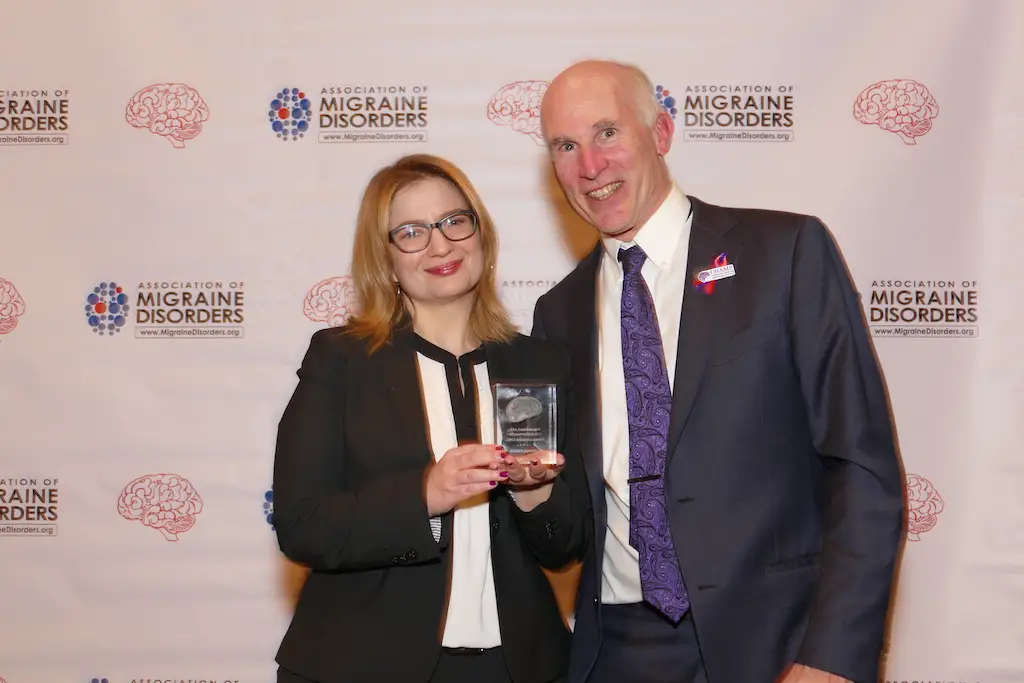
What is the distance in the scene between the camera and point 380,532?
215 centimetres

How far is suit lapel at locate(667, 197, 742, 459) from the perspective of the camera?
7.11 ft

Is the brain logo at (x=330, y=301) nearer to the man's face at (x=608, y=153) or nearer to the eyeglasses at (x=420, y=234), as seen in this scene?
the eyeglasses at (x=420, y=234)

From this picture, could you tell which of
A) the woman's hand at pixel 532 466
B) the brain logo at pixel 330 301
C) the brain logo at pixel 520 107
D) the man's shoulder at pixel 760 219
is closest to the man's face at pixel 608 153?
the man's shoulder at pixel 760 219

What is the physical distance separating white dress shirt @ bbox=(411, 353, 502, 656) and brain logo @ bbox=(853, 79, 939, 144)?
5.92ft

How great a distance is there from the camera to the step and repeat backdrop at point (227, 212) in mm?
3357

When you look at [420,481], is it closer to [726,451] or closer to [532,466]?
[532,466]

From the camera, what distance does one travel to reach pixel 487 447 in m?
2.09

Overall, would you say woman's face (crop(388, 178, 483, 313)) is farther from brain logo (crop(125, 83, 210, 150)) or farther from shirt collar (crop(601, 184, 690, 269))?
brain logo (crop(125, 83, 210, 150))

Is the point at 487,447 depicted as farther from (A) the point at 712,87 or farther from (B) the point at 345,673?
(A) the point at 712,87

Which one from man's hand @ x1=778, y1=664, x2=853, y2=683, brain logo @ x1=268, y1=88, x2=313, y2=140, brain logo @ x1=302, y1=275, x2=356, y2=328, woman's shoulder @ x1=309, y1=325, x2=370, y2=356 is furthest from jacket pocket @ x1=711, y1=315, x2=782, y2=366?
brain logo @ x1=268, y1=88, x2=313, y2=140

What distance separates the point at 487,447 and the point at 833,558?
77 cm

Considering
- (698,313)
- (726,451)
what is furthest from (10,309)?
(726,451)

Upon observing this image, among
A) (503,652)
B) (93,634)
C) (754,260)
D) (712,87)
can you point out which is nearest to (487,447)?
(503,652)

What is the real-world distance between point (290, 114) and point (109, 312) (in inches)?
37.8
